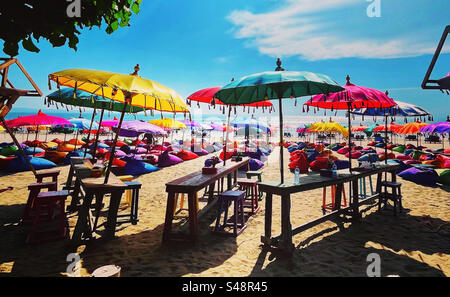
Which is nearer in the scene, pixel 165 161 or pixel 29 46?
pixel 29 46

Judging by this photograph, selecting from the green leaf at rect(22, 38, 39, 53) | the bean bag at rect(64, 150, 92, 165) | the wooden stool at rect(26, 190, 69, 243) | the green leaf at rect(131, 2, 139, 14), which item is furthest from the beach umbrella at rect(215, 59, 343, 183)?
the bean bag at rect(64, 150, 92, 165)

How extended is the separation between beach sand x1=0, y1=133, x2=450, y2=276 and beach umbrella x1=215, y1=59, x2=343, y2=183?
4.75ft

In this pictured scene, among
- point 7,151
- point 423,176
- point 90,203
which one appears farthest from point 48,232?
point 7,151

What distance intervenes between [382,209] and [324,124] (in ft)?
30.8

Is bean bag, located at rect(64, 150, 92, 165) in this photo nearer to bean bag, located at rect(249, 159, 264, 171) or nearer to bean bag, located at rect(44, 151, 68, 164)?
bean bag, located at rect(44, 151, 68, 164)

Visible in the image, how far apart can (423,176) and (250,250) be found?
347 inches

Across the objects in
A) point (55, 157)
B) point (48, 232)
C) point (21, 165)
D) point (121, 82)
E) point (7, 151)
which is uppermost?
point (121, 82)

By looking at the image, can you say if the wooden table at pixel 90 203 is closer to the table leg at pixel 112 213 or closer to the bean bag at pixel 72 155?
the table leg at pixel 112 213

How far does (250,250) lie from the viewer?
424 cm

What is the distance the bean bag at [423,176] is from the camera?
9097mm

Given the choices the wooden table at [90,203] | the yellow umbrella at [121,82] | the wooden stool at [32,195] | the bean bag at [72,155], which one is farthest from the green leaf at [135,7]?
the bean bag at [72,155]

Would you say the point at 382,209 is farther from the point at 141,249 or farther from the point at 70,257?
the point at 70,257

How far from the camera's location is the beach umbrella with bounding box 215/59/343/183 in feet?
12.7

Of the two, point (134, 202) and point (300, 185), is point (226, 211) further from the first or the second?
point (134, 202)
